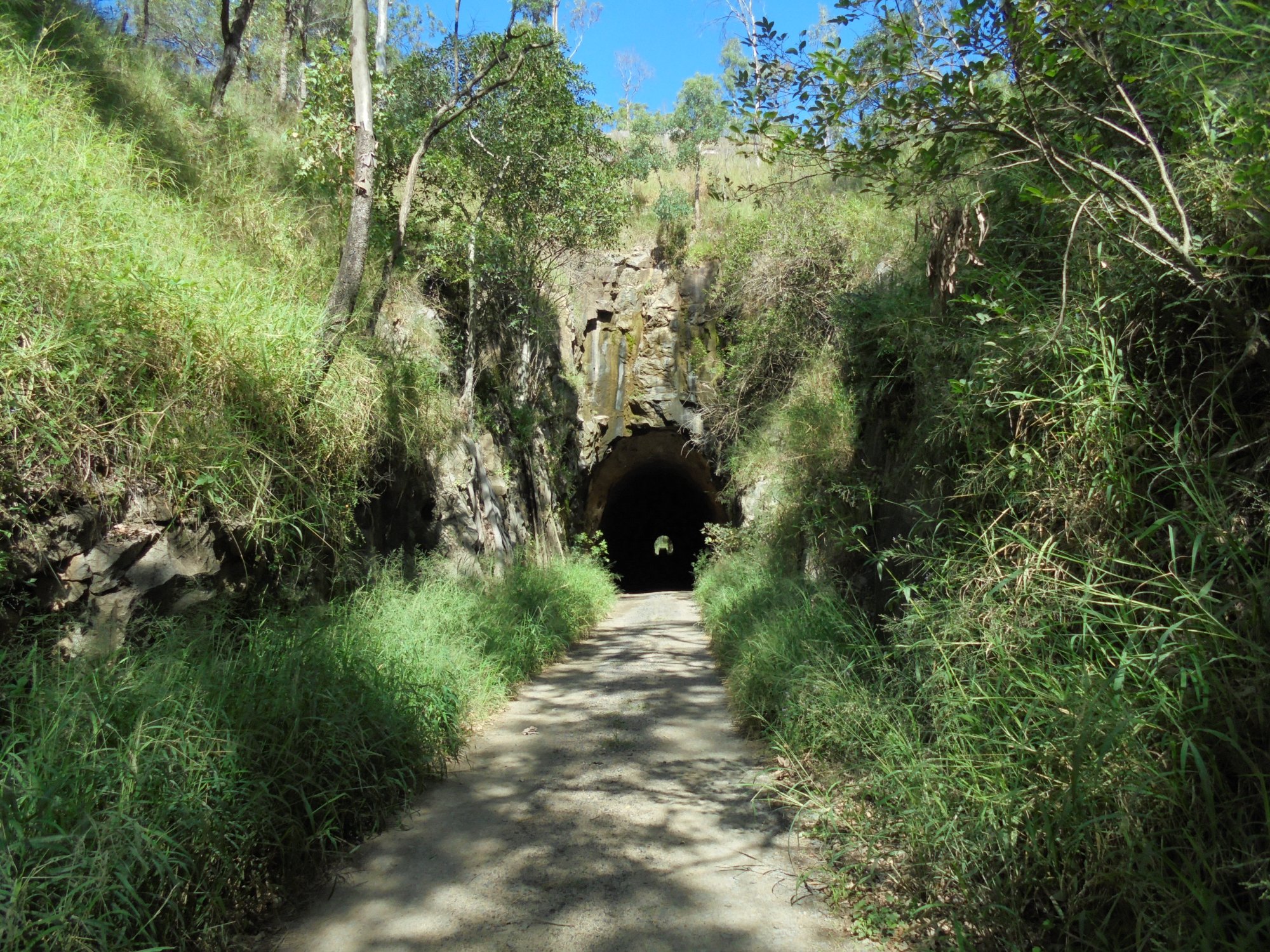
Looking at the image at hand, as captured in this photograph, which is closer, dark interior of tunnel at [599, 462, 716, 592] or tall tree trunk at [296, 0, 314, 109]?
tall tree trunk at [296, 0, 314, 109]

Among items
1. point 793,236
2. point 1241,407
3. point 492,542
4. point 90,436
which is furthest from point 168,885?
point 793,236

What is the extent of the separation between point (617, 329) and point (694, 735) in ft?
44.9

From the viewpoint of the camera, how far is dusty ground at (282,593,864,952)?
2.77 metres

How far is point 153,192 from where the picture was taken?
629 centimetres

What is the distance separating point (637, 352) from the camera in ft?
58.1

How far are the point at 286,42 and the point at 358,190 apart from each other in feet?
46.2

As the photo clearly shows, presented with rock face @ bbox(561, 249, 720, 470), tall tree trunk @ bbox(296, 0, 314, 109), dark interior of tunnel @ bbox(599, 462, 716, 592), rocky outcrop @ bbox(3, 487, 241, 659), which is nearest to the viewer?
rocky outcrop @ bbox(3, 487, 241, 659)

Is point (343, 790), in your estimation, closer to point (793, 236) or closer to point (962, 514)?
point (962, 514)

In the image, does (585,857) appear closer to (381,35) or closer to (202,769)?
(202,769)

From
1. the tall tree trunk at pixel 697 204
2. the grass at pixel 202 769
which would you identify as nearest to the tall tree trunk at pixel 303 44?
the tall tree trunk at pixel 697 204

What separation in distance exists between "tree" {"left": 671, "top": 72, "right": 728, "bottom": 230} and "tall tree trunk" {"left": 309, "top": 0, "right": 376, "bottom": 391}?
1006 centimetres

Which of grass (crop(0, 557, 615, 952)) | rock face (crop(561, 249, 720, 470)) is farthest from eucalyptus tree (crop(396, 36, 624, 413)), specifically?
grass (crop(0, 557, 615, 952))

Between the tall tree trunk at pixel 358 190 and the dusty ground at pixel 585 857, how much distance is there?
364 centimetres

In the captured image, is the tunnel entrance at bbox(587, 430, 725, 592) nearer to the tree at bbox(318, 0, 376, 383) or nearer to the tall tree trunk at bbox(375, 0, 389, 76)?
the tall tree trunk at bbox(375, 0, 389, 76)
